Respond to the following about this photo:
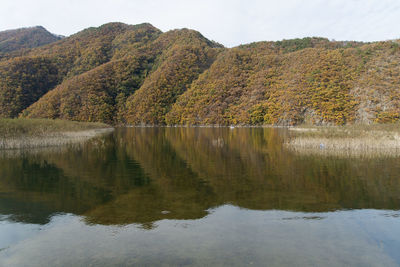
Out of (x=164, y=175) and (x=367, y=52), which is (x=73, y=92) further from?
(x=164, y=175)

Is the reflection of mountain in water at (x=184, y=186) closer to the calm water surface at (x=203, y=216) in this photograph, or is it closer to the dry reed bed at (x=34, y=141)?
the calm water surface at (x=203, y=216)

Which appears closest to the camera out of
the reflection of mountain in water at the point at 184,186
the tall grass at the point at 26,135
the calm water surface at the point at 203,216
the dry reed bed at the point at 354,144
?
the calm water surface at the point at 203,216

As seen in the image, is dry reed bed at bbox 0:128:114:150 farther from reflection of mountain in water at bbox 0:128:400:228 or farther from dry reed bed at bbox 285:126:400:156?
dry reed bed at bbox 285:126:400:156

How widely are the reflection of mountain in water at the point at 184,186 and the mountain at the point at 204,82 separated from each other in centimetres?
6430

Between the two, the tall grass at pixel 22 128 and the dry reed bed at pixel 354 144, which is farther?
the tall grass at pixel 22 128

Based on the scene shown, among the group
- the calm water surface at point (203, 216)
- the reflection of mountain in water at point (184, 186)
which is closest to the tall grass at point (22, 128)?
the reflection of mountain in water at point (184, 186)

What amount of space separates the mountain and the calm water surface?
223 ft

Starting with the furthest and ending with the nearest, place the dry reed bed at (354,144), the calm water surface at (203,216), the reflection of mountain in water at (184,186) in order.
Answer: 1. the dry reed bed at (354,144)
2. the reflection of mountain in water at (184,186)
3. the calm water surface at (203,216)

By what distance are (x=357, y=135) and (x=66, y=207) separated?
2650 centimetres

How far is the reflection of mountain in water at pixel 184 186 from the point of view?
36.3 ft

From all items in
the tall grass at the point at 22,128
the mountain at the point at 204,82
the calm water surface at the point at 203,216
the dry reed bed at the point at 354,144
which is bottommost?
the calm water surface at the point at 203,216

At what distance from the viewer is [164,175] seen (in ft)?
57.7

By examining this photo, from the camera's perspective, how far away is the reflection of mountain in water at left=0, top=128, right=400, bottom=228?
36.3 feet

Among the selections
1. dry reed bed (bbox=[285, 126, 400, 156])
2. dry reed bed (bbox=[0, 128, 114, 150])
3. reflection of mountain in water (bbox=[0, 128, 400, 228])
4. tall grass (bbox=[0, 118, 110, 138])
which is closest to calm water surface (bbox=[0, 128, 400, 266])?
reflection of mountain in water (bbox=[0, 128, 400, 228])
